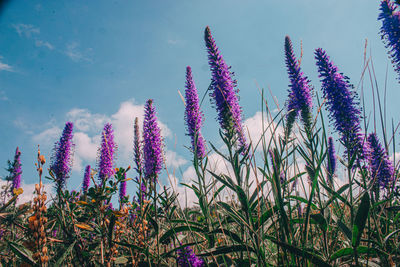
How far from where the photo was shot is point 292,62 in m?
3.69

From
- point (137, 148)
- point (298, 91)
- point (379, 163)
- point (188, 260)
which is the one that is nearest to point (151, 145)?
point (137, 148)

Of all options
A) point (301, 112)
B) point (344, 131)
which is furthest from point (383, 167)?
point (301, 112)

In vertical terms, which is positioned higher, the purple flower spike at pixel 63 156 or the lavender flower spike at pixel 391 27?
the lavender flower spike at pixel 391 27

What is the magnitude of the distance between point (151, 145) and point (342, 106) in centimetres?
259

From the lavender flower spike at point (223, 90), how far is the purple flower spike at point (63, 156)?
3.50 meters

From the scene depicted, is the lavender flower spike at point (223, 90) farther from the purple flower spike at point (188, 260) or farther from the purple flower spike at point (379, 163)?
the purple flower spike at point (379, 163)

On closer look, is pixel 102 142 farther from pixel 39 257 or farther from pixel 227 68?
pixel 39 257

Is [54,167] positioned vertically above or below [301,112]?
below

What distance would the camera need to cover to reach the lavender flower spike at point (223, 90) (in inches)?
112

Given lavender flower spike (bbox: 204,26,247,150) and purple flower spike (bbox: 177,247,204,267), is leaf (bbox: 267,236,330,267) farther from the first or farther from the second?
lavender flower spike (bbox: 204,26,247,150)

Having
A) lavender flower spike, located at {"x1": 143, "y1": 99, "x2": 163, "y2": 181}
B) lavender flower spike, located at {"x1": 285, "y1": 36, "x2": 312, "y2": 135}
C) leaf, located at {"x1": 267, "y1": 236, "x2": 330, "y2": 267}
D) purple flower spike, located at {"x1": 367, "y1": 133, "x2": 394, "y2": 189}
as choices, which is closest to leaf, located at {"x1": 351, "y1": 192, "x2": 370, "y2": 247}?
leaf, located at {"x1": 267, "y1": 236, "x2": 330, "y2": 267}

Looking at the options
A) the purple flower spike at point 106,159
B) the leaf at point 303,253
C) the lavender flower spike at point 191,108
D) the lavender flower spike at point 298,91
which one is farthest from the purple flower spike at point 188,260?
the purple flower spike at point 106,159

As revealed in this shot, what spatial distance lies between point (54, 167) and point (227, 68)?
3.82 m

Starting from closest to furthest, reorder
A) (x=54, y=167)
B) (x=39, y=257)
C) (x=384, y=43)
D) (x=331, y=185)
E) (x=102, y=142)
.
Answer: (x=39, y=257)
(x=331, y=185)
(x=384, y=43)
(x=54, y=167)
(x=102, y=142)
